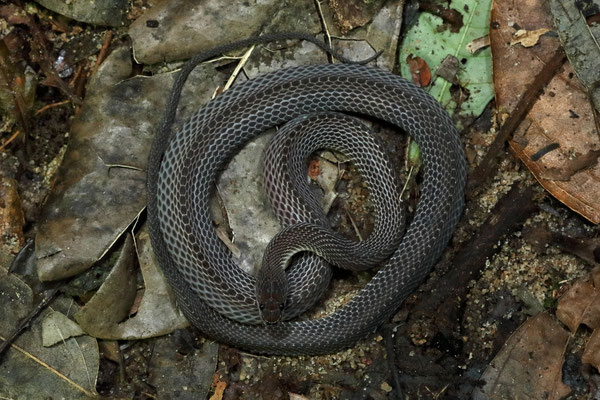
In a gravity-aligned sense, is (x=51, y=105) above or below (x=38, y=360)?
above

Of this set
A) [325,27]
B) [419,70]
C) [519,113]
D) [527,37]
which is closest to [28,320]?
[325,27]

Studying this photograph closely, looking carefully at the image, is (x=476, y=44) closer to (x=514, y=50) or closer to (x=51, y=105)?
(x=514, y=50)

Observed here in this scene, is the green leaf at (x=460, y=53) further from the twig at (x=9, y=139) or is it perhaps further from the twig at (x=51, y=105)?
the twig at (x=9, y=139)

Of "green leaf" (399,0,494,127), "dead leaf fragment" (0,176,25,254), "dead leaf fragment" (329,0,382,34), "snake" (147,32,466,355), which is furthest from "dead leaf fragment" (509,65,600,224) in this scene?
"dead leaf fragment" (0,176,25,254)

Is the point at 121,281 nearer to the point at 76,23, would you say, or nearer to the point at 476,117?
the point at 76,23

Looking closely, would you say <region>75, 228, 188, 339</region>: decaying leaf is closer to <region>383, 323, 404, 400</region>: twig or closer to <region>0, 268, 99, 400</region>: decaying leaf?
<region>0, 268, 99, 400</region>: decaying leaf

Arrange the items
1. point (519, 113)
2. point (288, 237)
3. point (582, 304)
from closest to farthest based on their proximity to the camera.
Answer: point (582, 304) < point (288, 237) < point (519, 113)

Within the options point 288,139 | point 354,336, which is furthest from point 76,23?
point 354,336

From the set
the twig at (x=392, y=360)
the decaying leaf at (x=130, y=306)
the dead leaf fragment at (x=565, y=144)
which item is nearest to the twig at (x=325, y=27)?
the dead leaf fragment at (x=565, y=144)
